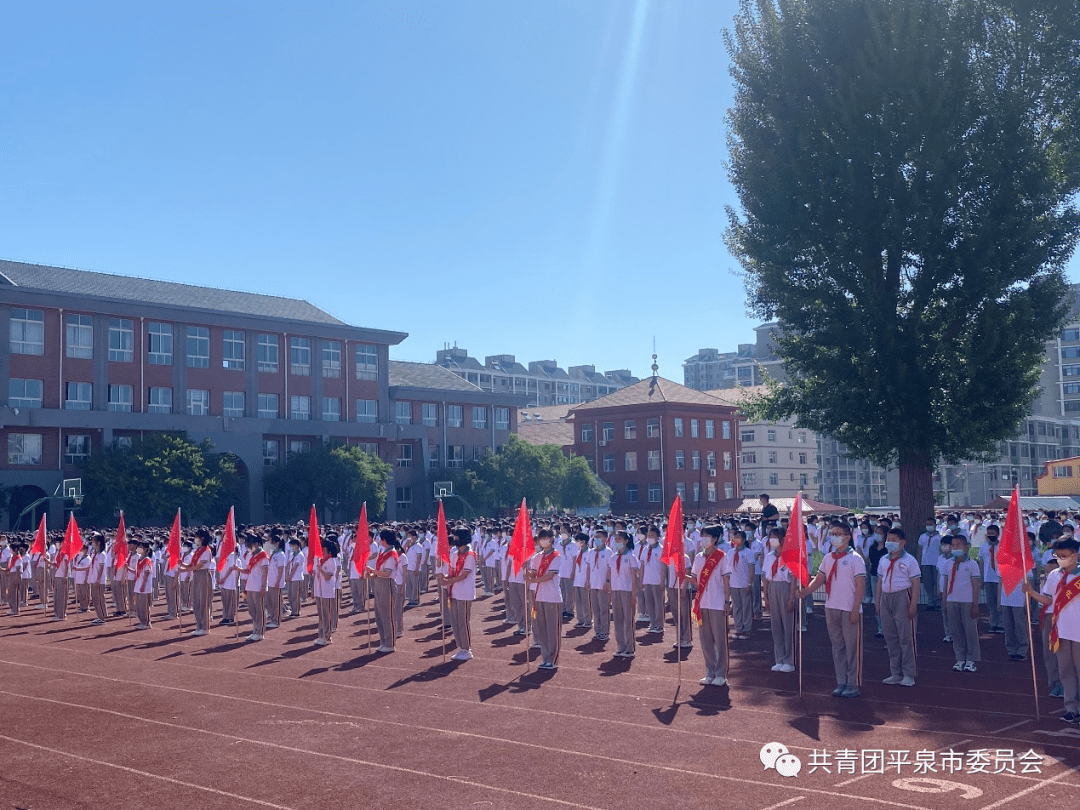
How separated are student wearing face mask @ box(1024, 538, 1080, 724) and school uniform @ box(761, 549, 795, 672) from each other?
3.64 m

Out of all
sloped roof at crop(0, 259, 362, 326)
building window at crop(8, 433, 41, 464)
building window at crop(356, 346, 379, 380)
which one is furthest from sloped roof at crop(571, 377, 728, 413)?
building window at crop(8, 433, 41, 464)

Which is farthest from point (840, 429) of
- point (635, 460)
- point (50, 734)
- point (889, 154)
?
point (635, 460)

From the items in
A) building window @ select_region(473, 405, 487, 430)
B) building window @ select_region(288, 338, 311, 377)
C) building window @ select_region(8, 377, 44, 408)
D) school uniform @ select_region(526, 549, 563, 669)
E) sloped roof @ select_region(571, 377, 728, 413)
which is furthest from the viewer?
sloped roof @ select_region(571, 377, 728, 413)

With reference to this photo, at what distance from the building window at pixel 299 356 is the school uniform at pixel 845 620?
166 ft

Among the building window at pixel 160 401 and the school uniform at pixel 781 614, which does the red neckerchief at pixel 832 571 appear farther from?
the building window at pixel 160 401

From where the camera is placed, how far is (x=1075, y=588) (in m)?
10.1

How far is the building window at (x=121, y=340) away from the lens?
5212 centimetres

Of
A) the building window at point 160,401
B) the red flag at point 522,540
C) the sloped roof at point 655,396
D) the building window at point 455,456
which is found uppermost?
the sloped roof at point 655,396

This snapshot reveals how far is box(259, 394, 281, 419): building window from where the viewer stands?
189ft

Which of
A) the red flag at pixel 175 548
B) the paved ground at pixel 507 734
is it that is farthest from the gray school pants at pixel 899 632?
the red flag at pixel 175 548

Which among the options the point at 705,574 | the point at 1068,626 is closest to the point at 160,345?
the point at 705,574

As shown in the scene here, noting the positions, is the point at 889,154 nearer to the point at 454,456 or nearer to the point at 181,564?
the point at 181,564

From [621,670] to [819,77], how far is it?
1510 centimetres

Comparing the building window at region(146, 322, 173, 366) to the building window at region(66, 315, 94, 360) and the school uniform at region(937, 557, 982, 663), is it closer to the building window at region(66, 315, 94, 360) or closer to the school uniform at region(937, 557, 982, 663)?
the building window at region(66, 315, 94, 360)
